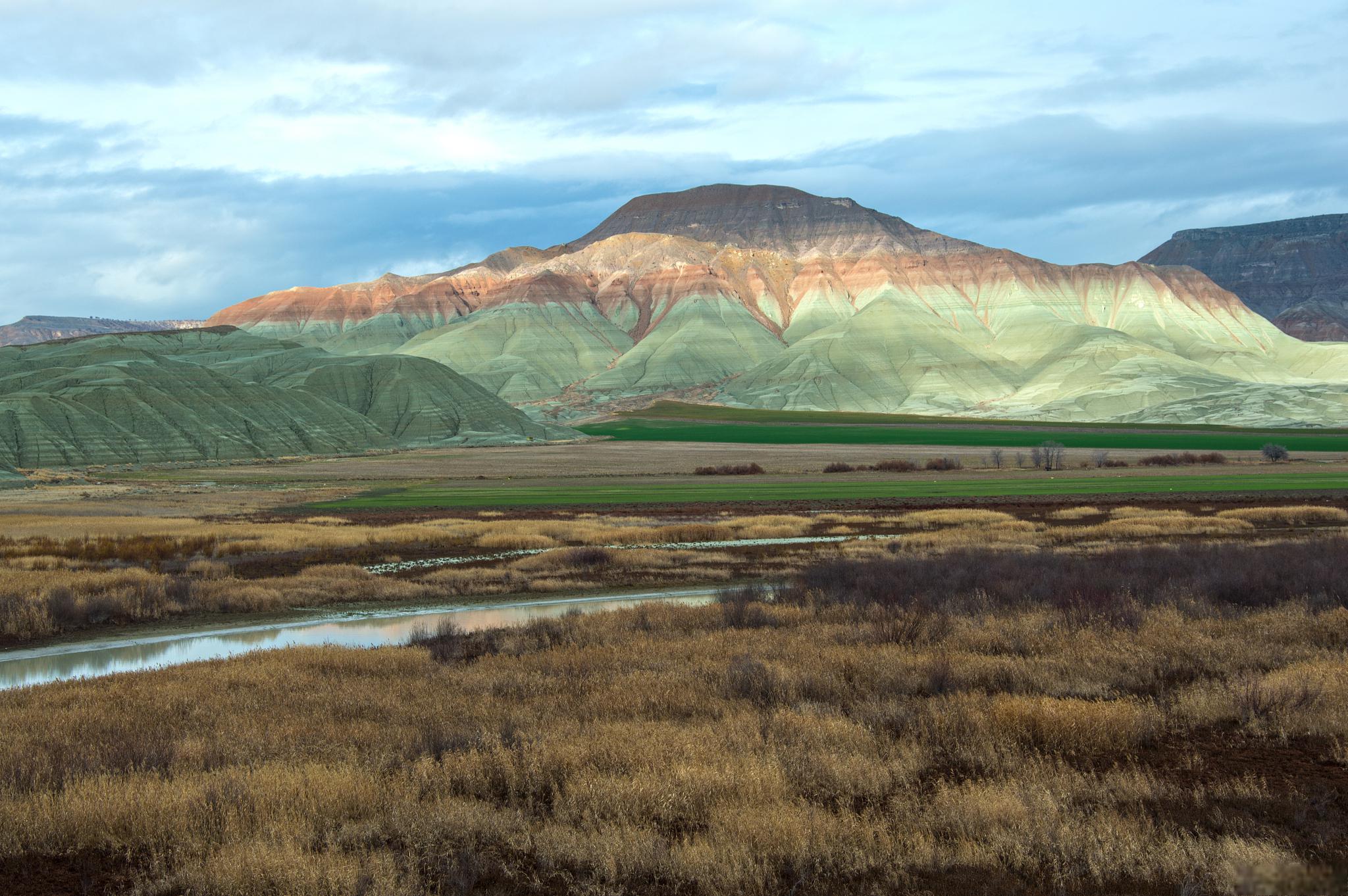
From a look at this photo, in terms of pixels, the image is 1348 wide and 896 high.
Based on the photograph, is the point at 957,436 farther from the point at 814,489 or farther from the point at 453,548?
the point at 453,548

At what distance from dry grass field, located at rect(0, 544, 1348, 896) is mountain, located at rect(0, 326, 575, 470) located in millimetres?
90478

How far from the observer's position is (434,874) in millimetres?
8969

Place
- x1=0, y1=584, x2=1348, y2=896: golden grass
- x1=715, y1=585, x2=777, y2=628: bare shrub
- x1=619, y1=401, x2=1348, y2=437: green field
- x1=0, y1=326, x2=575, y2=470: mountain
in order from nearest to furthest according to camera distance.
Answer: x1=0, y1=584, x2=1348, y2=896: golden grass, x1=715, y1=585, x2=777, y2=628: bare shrub, x1=0, y1=326, x2=575, y2=470: mountain, x1=619, y1=401, x2=1348, y2=437: green field

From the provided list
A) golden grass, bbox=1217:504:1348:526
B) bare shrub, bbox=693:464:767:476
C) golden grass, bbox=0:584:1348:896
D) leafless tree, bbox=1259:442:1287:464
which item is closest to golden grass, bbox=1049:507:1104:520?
golden grass, bbox=1217:504:1348:526

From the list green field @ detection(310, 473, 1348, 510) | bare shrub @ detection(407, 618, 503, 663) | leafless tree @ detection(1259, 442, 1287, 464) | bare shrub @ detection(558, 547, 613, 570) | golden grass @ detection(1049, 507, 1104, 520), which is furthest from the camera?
leafless tree @ detection(1259, 442, 1287, 464)

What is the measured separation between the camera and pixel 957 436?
133125mm

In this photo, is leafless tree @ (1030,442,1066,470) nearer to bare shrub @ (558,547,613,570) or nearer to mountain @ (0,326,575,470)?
bare shrub @ (558,547,613,570)

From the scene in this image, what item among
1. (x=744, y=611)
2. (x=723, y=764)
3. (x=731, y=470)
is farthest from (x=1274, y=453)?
(x=723, y=764)

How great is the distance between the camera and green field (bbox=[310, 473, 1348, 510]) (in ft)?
191

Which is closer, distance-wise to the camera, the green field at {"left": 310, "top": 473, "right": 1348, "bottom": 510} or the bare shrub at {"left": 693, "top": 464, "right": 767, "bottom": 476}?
the green field at {"left": 310, "top": 473, "right": 1348, "bottom": 510}

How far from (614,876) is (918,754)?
4.20 metres

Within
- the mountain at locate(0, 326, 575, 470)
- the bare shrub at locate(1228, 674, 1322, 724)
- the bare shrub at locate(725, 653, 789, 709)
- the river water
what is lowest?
the river water

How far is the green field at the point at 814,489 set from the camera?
5831 cm

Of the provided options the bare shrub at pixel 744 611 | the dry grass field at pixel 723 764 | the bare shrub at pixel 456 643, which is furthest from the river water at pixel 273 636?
the dry grass field at pixel 723 764
